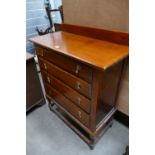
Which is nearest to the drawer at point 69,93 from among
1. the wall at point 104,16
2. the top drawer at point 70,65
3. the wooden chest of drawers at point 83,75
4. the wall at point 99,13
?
the wooden chest of drawers at point 83,75

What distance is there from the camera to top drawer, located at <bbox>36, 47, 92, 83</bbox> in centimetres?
99

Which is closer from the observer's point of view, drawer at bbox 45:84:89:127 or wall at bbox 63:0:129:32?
wall at bbox 63:0:129:32

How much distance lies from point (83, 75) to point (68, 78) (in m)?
0.21

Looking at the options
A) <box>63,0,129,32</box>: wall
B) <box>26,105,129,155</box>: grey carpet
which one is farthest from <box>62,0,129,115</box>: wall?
<box>26,105,129,155</box>: grey carpet

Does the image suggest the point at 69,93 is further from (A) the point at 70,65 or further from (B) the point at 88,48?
(B) the point at 88,48

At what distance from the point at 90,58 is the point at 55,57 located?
403mm

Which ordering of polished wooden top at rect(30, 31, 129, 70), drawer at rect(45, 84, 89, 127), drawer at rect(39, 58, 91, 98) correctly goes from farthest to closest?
drawer at rect(45, 84, 89, 127), drawer at rect(39, 58, 91, 98), polished wooden top at rect(30, 31, 129, 70)

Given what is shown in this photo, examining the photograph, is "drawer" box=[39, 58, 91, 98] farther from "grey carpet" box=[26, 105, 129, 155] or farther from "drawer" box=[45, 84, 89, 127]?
"grey carpet" box=[26, 105, 129, 155]

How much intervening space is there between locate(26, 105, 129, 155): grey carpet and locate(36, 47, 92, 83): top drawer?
763 mm

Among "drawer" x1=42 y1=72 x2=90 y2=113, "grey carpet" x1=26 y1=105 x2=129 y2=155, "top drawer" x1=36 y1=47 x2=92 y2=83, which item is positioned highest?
"top drawer" x1=36 y1=47 x2=92 y2=83

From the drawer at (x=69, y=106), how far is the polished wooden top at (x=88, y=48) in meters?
0.50

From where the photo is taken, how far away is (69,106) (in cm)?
141

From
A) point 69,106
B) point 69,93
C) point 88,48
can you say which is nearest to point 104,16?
point 88,48

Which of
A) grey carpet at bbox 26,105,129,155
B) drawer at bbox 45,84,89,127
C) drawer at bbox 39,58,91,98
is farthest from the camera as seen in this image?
grey carpet at bbox 26,105,129,155
